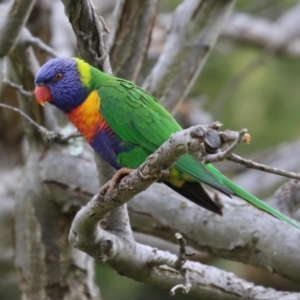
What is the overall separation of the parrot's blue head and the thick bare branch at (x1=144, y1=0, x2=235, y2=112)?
119cm

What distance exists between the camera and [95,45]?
290 centimetres

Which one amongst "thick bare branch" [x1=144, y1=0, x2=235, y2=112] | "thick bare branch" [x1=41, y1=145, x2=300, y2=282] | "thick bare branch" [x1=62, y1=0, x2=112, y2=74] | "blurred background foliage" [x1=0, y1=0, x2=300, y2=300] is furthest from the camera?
"blurred background foliage" [x1=0, y1=0, x2=300, y2=300]

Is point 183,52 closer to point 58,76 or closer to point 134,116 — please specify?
point 58,76

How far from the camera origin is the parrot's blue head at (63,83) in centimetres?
355

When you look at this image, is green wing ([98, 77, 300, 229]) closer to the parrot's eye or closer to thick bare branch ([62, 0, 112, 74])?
the parrot's eye

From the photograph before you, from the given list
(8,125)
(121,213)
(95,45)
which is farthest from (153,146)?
(8,125)

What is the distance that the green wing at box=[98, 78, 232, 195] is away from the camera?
3.31 m

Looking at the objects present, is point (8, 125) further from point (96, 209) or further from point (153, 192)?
point (96, 209)

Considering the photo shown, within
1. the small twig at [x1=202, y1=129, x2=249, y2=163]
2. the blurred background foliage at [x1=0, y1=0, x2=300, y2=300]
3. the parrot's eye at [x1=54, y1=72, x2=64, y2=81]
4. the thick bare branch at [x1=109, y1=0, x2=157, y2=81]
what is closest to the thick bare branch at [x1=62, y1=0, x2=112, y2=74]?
the parrot's eye at [x1=54, y1=72, x2=64, y2=81]

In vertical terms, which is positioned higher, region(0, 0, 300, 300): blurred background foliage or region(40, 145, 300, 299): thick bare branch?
region(0, 0, 300, 300): blurred background foliage

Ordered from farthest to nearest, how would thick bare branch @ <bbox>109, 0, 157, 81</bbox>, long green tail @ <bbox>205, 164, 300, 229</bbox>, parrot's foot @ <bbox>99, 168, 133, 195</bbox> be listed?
thick bare branch @ <bbox>109, 0, 157, 81</bbox>
long green tail @ <bbox>205, 164, 300, 229</bbox>
parrot's foot @ <bbox>99, 168, 133, 195</bbox>

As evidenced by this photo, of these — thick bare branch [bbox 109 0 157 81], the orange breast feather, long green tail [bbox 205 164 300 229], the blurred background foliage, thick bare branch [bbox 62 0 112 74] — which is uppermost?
the blurred background foliage

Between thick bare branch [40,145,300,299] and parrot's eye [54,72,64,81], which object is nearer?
thick bare branch [40,145,300,299]

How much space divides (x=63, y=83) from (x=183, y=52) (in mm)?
1361
